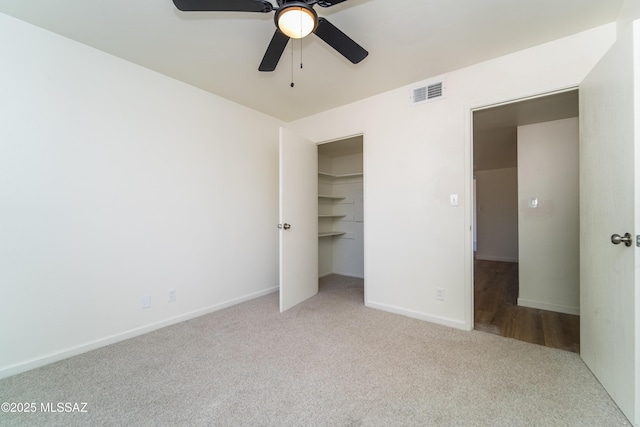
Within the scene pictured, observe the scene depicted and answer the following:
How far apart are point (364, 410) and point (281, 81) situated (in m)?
2.78

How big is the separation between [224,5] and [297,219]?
6.91 feet

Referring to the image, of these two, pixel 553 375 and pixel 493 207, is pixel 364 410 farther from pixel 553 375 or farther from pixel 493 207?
pixel 493 207

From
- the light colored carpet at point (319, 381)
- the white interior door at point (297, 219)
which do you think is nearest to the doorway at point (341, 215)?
the white interior door at point (297, 219)

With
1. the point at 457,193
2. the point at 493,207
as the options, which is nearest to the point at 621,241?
the point at 457,193

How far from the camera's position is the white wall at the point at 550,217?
2.89 metres

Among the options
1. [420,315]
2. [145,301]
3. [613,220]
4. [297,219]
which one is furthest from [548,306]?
[145,301]

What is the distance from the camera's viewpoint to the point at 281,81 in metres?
2.62

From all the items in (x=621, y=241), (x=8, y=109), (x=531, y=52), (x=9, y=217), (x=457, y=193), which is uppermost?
(x=531, y=52)

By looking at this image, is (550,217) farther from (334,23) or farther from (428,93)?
(334,23)

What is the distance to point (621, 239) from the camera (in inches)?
53.2

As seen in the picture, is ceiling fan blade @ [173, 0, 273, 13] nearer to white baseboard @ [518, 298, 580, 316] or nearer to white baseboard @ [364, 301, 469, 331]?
white baseboard @ [364, 301, 469, 331]

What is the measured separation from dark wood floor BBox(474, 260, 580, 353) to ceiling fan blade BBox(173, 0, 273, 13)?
3.05 m

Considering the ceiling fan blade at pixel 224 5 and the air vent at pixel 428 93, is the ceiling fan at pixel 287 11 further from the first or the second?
the air vent at pixel 428 93

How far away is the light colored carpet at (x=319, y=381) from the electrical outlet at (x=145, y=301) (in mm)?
263
